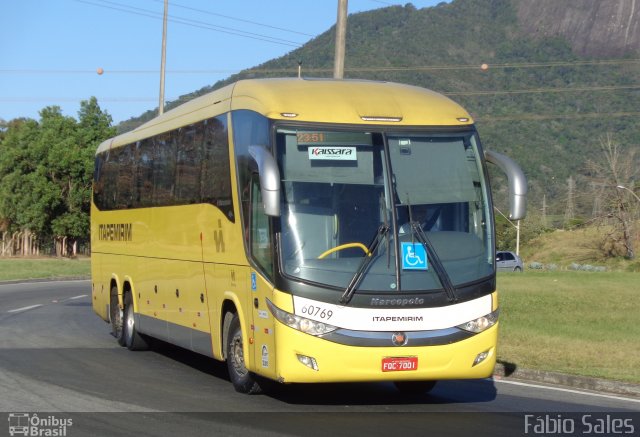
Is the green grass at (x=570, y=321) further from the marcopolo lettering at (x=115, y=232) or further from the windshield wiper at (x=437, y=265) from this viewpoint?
the marcopolo lettering at (x=115, y=232)

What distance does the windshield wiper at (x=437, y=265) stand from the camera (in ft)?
37.1

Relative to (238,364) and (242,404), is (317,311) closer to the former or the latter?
(242,404)

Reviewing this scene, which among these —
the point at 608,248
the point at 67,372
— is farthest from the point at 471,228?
the point at 608,248

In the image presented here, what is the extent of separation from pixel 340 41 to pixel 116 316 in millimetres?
8346

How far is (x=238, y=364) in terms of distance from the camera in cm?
1271

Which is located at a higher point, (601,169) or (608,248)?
(601,169)

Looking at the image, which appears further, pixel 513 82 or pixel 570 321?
pixel 513 82

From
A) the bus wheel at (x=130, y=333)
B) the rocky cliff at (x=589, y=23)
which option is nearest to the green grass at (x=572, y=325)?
the bus wheel at (x=130, y=333)

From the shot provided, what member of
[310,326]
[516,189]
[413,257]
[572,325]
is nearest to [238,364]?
[310,326]

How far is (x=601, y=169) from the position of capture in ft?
285

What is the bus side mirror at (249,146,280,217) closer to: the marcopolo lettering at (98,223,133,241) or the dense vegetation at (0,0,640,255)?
the marcopolo lettering at (98,223,133,241)

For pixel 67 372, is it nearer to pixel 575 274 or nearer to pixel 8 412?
pixel 8 412

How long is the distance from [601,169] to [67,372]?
77.2 meters

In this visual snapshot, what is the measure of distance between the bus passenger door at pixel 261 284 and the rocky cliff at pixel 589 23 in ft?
533
